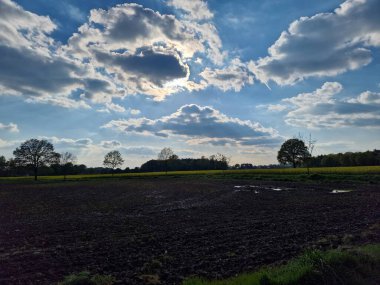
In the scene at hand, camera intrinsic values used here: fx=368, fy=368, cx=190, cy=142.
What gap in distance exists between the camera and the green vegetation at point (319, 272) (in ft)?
24.5

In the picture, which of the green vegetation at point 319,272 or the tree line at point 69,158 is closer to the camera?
the green vegetation at point 319,272

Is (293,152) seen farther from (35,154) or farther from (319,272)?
(319,272)

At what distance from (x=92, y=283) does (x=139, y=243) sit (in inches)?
180

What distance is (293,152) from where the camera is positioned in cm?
10494

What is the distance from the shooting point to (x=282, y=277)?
294 inches

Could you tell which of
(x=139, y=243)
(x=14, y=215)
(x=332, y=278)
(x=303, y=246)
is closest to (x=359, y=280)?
(x=332, y=278)

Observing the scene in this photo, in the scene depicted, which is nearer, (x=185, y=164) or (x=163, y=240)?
(x=163, y=240)

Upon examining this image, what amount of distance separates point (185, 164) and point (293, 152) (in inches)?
2336


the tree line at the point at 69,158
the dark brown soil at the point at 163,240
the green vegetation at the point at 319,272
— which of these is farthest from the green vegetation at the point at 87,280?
the tree line at the point at 69,158

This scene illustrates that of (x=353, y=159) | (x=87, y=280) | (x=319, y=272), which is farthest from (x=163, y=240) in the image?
(x=353, y=159)

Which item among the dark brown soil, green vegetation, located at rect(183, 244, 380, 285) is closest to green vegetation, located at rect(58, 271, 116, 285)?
the dark brown soil

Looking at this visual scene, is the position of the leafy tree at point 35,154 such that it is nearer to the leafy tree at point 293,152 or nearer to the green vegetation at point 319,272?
the leafy tree at point 293,152

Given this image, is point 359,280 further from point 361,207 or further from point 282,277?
point 361,207

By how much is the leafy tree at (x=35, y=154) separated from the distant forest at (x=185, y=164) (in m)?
2.22
